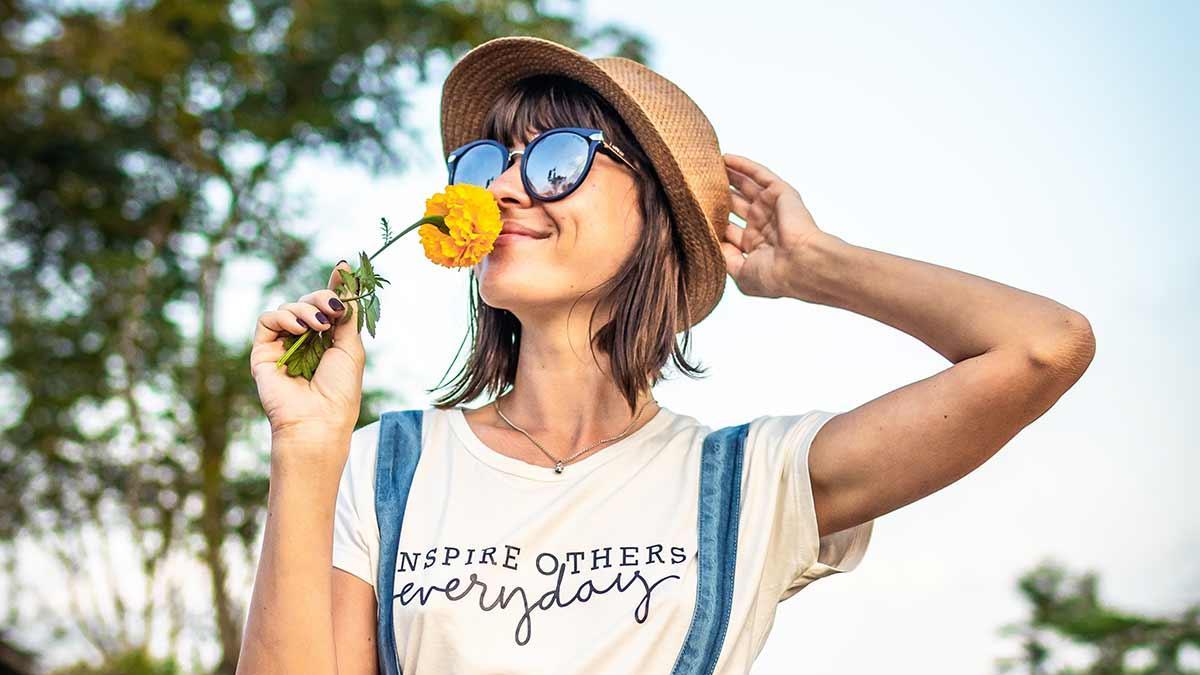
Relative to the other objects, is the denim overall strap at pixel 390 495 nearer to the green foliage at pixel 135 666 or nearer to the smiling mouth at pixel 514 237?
the smiling mouth at pixel 514 237

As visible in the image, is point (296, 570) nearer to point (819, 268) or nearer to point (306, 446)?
point (306, 446)

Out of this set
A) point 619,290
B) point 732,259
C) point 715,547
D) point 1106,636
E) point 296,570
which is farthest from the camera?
point 1106,636

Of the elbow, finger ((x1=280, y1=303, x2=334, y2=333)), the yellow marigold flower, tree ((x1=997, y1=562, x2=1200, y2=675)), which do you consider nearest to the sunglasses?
the yellow marigold flower

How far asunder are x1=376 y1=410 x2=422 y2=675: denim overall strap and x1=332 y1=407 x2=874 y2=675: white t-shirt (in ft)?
0.05

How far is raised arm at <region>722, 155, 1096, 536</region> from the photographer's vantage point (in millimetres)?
1958

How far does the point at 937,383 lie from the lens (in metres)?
2.00

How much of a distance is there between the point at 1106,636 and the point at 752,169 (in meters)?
1.91

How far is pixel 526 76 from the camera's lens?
248 cm

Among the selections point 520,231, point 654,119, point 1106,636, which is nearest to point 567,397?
point 520,231

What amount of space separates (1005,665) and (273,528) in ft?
9.46

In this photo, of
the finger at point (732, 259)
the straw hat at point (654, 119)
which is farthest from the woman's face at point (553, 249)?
the finger at point (732, 259)

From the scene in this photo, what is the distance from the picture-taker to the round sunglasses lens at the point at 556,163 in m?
2.23

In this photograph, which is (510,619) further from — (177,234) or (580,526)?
(177,234)

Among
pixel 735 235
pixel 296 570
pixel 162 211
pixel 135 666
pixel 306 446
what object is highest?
pixel 162 211
